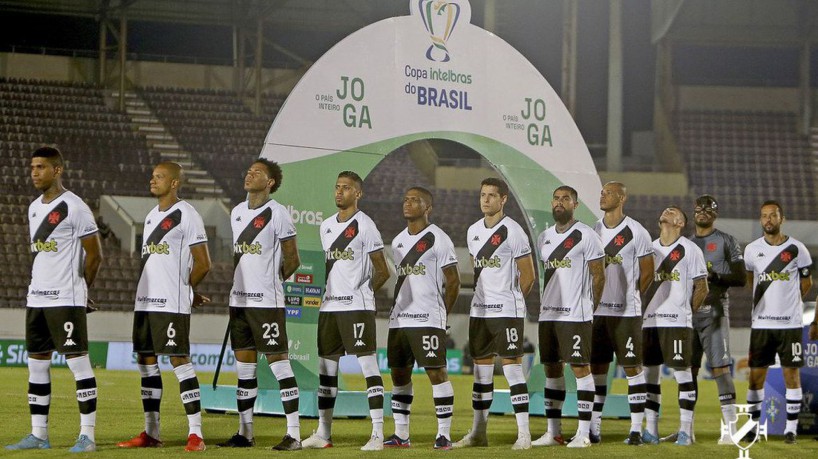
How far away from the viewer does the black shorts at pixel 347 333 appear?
406 inches

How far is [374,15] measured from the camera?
3881 centimetres

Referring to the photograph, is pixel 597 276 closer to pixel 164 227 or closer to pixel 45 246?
pixel 164 227

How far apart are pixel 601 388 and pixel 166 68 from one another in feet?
97.9

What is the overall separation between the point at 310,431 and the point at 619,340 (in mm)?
3376

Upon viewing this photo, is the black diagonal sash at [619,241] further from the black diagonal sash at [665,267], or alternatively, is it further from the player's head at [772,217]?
the player's head at [772,217]

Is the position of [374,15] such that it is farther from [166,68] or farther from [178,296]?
[178,296]

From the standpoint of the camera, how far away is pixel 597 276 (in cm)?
1134

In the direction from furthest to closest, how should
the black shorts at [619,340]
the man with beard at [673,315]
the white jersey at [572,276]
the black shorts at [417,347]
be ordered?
1. the man with beard at [673,315]
2. the black shorts at [619,340]
3. the white jersey at [572,276]
4. the black shorts at [417,347]

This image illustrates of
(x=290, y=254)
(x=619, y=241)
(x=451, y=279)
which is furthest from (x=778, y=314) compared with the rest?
(x=290, y=254)

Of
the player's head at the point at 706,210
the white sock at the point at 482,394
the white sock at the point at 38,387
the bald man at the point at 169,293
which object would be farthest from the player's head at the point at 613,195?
the white sock at the point at 38,387

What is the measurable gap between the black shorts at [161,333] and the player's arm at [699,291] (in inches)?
207

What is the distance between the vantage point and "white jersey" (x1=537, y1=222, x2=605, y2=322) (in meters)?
11.3

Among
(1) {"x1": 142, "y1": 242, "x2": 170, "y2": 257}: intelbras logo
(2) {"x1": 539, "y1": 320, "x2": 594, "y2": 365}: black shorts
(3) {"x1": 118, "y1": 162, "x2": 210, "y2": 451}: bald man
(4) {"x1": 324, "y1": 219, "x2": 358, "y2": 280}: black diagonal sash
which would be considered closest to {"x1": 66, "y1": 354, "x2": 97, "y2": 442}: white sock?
(3) {"x1": 118, "y1": 162, "x2": 210, "y2": 451}: bald man

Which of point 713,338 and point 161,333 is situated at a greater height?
point 161,333
